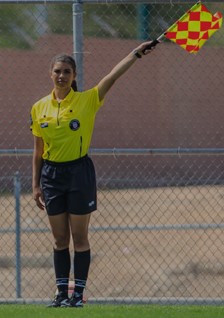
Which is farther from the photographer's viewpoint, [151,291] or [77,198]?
[151,291]

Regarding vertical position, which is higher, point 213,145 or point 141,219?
point 213,145

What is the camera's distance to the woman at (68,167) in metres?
8.08

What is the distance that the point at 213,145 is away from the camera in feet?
43.2

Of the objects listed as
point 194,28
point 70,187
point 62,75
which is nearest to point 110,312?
point 70,187

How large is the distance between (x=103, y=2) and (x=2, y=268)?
4.02 metres

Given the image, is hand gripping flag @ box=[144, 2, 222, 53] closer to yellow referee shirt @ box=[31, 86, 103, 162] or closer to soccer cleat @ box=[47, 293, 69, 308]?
yellow referee shirt @ box=[31, 86, 103, 162]

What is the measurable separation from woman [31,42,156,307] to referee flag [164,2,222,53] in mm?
409

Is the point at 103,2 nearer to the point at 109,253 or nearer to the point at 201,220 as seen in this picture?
the point at 109,253

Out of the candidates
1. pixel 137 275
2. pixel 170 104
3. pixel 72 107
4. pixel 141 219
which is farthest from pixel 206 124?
pixel 72 107

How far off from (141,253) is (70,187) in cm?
481

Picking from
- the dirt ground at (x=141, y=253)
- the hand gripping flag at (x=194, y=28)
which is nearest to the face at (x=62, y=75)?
the hand gripping flag at (x=194, y=28)

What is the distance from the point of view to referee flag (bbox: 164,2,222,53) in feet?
26.6

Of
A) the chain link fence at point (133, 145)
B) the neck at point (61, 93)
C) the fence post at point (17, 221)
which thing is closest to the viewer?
the neck at point (61, 93)

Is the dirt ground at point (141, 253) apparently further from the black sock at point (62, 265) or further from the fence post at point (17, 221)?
the black sock at point (62, 265)
